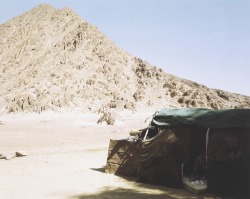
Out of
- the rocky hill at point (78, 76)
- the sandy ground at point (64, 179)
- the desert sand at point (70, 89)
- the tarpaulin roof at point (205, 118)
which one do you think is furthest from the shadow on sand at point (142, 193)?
the rocky hill at point (78, 76)

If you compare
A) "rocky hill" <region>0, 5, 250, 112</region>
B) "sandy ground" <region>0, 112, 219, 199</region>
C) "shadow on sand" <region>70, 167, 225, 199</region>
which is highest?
"rocky hill" <region>0, 5, 250, 112</region>

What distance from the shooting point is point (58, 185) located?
10438 millimetres

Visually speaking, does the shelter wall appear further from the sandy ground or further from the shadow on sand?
the sandy ground

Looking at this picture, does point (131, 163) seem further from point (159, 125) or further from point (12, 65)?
point (12, 65)

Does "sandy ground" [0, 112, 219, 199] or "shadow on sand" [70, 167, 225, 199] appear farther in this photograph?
"sandy ground" [0, 112, 219, 199]

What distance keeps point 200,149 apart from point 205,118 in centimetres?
177

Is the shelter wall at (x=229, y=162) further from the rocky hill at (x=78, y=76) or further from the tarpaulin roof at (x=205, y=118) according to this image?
the rocky hill at (x=78, y=76)

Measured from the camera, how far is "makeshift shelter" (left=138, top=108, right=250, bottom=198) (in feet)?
30.5

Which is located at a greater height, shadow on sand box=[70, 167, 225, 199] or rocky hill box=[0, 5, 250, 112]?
rocky hill box=[0, 5, 250, 112]

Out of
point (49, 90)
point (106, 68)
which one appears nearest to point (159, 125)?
point (49, 90)

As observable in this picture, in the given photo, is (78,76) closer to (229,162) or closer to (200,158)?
(200,158)

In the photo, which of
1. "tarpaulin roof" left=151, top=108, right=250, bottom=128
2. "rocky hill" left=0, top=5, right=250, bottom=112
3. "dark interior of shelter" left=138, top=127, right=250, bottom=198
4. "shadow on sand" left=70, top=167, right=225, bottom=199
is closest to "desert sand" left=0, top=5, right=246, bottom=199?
"rocky hill" left=0, top=5, right=250, bottom=112

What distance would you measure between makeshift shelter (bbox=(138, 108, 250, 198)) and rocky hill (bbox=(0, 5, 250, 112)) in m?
→ 37.7

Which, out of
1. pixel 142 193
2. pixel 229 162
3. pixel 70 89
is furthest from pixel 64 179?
pixel 70 89
